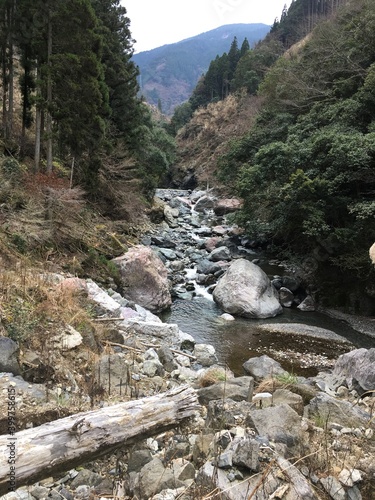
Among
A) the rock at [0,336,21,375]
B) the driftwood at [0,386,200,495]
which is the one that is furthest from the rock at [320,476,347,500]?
the rock at [0,336,21,375]

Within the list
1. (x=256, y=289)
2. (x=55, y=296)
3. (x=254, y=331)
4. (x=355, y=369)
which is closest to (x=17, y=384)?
(x=55, y=296)

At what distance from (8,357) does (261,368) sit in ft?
15.8


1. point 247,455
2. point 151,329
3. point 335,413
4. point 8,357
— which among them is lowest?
point 151,329

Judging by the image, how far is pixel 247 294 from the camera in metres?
11.5

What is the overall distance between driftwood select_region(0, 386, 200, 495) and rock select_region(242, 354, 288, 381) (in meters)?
3.64

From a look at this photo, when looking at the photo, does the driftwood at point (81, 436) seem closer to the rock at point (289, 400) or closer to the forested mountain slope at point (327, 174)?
the rock at point (289, 400)

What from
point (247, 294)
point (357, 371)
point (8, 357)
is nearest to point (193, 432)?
point (8, 357)

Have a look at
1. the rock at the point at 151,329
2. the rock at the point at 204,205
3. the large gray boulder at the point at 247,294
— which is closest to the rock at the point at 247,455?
the rock at the point at 151,329

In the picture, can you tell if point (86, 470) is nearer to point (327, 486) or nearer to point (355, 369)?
point (327, 486)

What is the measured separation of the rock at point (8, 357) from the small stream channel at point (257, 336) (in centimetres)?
475

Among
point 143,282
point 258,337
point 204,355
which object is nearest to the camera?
point 204,355

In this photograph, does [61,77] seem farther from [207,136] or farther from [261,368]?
[207,136]

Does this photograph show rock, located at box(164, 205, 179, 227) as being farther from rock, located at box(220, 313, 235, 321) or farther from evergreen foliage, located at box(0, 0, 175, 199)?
rock, located at box(220, 313, 235, 321)

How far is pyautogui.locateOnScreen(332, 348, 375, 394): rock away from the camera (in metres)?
6.40
